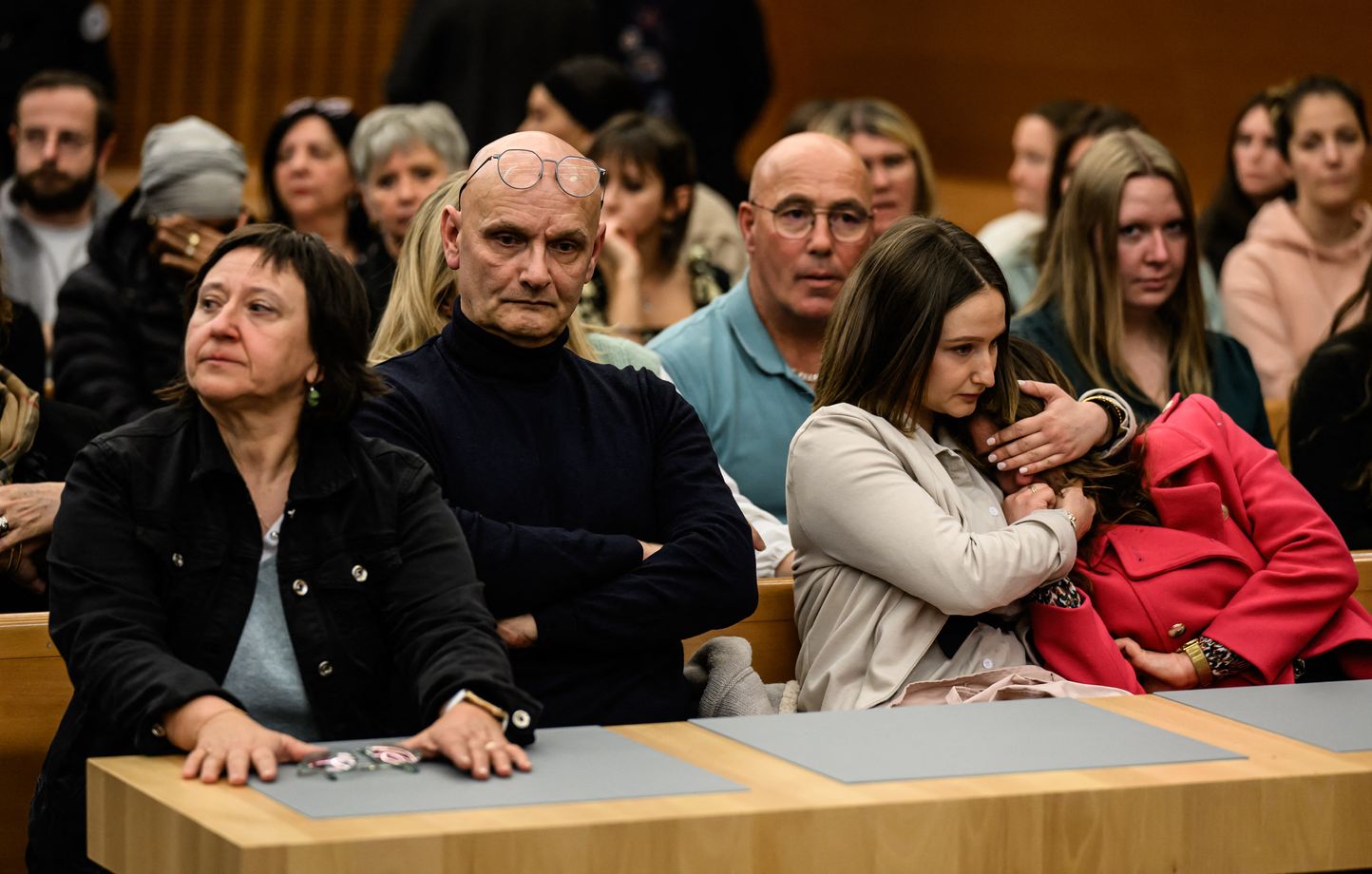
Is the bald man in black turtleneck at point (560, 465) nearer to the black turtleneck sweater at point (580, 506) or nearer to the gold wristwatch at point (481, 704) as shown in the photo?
the black turtleneck sweater at point (580, 506)

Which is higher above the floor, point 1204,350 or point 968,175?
point 968,175

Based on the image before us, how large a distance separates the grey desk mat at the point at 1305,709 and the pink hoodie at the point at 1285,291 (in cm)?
262

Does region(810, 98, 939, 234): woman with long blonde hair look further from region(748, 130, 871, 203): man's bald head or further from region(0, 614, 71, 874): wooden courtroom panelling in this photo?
region(0, 614, 71, 874): wooden courtroom panelling

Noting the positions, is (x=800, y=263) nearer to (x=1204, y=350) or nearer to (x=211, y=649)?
(x=1204, y=350)

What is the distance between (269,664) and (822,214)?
1.86 meters

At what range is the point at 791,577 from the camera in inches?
140

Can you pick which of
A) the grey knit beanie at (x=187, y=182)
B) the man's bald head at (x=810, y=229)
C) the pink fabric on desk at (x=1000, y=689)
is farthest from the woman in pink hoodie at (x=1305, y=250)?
the grey knit beanie at (x=187, y=182)

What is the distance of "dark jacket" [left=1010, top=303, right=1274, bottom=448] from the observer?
426 cm

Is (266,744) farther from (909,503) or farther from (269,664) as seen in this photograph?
(909,503)

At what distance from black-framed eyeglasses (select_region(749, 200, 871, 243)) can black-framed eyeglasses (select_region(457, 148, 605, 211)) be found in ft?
3.51

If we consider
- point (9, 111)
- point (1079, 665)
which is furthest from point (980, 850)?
point (9, 111)

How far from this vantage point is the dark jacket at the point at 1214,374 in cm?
426

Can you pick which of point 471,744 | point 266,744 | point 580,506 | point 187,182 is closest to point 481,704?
point 471,744

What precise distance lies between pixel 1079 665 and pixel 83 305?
2.65 m
